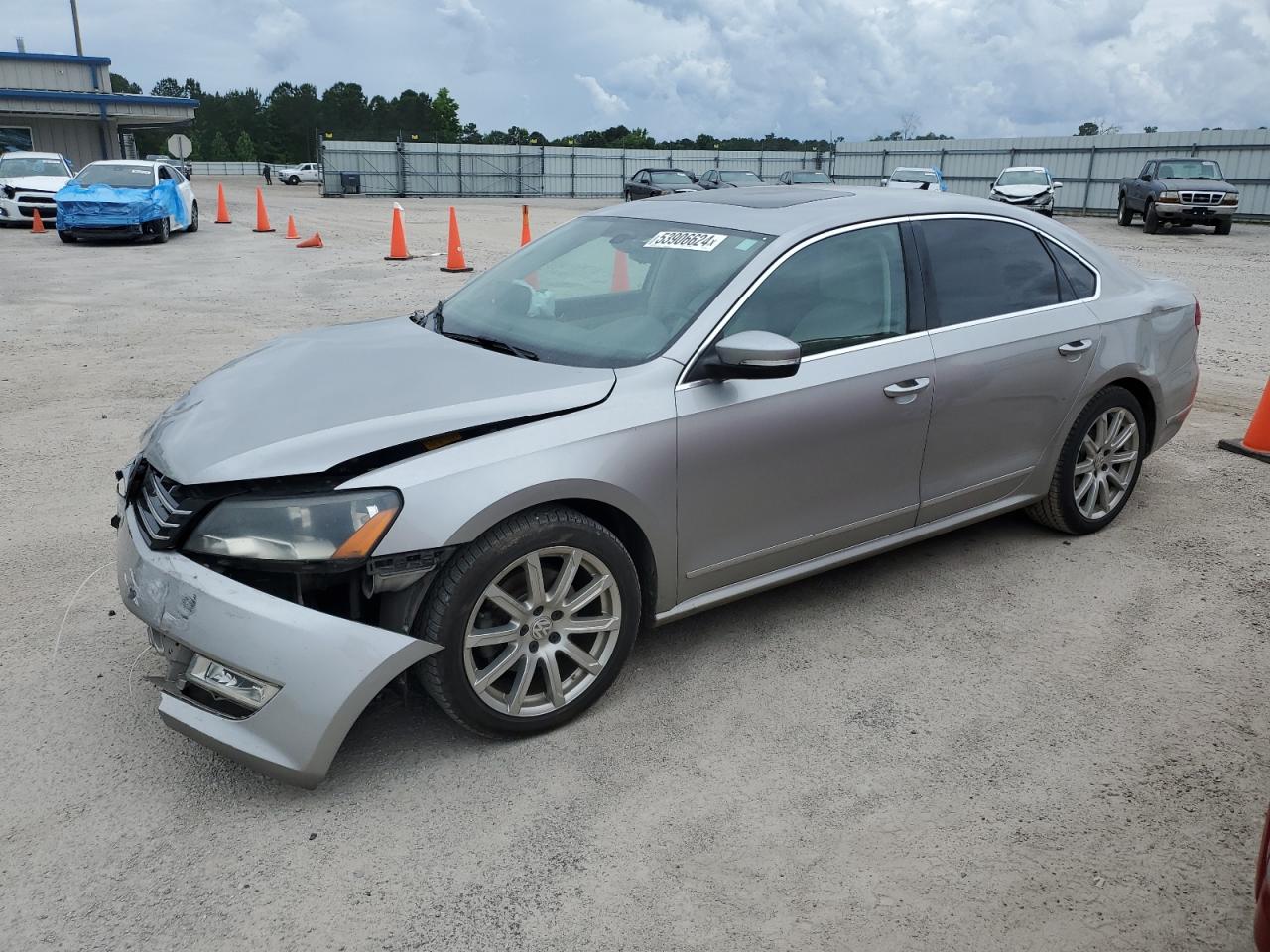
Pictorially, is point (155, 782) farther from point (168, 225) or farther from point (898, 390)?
point (168, 225)

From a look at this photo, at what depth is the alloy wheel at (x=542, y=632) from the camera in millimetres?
3051

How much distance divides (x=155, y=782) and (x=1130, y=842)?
277 centimetres

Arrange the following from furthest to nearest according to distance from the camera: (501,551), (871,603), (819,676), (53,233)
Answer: (53,233), (871,603), (819,676), (501,551)

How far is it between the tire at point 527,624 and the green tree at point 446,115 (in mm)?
89344

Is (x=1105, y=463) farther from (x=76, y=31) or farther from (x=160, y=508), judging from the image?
(x=76, y=31)

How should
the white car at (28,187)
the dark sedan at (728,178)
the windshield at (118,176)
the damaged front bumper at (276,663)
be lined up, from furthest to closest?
the dark sedan at (728,178) → the white car at (28,187) → the windshield at (118,176) → the damaged front bumper at (276,663)

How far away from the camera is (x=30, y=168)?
68.8 ft

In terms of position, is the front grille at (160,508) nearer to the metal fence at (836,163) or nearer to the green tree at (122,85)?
the metal fence at (836,163)

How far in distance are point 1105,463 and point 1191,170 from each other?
76.8 feet

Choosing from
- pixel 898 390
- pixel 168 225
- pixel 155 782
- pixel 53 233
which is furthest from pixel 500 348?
pixel 53 233

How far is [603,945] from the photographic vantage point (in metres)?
2.41

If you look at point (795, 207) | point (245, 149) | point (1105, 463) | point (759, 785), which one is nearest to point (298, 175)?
point (245, 149)

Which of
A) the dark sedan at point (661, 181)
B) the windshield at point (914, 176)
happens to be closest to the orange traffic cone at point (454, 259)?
the dark sedan at point (661, 181)

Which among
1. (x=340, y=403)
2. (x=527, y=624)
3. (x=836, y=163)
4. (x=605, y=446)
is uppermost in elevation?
(x=836, y=163)
